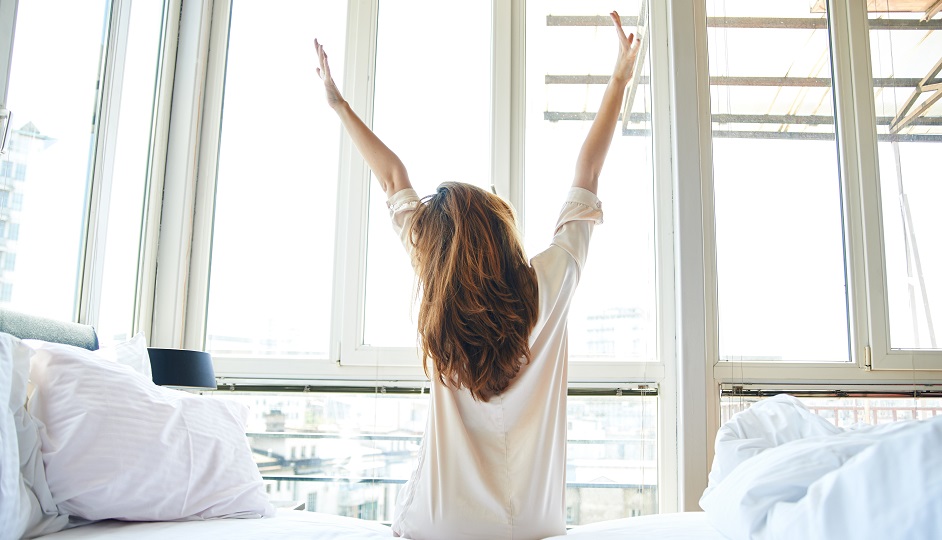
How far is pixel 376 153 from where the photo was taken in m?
1.83

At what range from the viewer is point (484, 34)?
299 centimetres

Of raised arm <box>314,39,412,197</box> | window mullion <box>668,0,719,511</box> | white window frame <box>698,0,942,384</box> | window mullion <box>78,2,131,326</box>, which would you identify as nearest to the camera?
raised arm <box>314,39,412,197</box>

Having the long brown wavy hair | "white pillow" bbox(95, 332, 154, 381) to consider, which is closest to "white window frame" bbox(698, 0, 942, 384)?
the long brown wavy hair

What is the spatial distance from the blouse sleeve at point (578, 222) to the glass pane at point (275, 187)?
4.96 feet

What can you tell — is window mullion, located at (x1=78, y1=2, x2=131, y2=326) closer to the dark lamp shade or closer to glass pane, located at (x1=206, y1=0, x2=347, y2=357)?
the dark lamp shade

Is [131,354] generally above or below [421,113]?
below

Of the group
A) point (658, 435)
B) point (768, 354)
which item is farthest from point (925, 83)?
point (658, 435)

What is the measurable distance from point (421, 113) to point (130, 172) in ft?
3.75

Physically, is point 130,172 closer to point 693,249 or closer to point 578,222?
point 578,222

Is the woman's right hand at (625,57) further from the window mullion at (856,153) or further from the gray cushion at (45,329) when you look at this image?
the gray cushion at (45,329)

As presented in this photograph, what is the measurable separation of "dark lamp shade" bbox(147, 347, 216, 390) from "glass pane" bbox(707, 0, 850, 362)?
5.99ft

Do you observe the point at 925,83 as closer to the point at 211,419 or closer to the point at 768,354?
the point at 768,354

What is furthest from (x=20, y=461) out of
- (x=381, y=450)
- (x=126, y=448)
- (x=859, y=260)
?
(x=859, y=260)

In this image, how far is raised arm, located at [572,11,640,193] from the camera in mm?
1624
